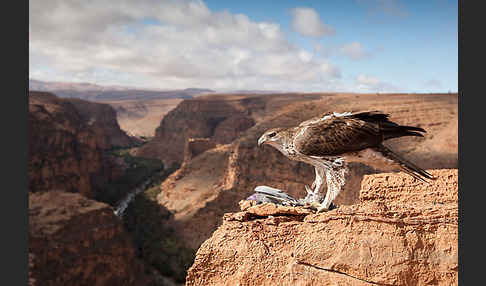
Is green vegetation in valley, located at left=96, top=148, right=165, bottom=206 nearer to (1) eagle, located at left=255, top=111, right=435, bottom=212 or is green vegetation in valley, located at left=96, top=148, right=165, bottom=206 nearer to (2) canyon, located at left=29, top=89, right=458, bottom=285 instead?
(2) canyon, located at left=29, top=89, right=458, bottom=285

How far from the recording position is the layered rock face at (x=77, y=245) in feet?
48.0

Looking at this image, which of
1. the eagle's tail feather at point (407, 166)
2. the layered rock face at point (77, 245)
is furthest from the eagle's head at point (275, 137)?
the layered rock face at point (77, 245)

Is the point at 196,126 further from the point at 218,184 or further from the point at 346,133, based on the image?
the point at 346,133

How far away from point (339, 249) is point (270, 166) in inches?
728

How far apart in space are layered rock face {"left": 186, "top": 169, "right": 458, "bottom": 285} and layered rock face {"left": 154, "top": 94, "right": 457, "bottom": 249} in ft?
43.6

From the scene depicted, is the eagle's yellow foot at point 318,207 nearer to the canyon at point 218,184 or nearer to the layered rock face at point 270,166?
the canyon at point 218,184

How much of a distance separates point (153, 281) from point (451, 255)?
20.4m

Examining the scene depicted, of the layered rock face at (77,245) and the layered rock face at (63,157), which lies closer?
the layered rock face at (77,245)

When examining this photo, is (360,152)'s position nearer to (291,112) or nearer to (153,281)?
(153,281)

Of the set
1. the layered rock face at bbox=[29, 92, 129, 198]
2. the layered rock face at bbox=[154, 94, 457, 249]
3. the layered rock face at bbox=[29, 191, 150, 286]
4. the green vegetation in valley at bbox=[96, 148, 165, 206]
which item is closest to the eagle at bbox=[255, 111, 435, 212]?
the layered rock face at bbox=[154, 94, 457, 249]

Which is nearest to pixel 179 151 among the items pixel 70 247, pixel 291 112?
pixel 291 112

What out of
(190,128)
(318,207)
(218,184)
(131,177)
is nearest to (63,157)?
(131,177)

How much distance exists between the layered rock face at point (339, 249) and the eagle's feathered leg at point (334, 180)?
29 centimetres

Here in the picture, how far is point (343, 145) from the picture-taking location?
4.14 meters
